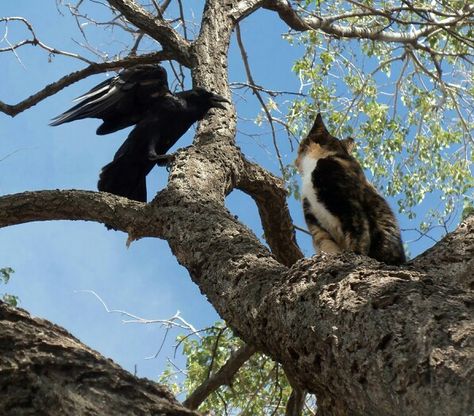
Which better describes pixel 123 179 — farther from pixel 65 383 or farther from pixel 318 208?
pixel 65 383

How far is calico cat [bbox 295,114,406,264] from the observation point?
287 cm

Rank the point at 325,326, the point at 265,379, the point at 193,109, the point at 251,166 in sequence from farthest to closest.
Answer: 1. the point at 193,109
2. the point at 265,379
3. the point at 251,166
4. the point at 325,326

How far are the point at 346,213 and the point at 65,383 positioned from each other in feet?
6.05

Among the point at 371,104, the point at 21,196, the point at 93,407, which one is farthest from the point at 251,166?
the point at 371,104

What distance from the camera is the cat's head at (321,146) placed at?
3566 mm

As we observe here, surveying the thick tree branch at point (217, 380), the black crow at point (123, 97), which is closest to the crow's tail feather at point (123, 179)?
the black crow at point (123, 97)

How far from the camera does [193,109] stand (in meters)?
4.31

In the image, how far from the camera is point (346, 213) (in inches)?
116

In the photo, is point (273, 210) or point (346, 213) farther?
point (273, 210)

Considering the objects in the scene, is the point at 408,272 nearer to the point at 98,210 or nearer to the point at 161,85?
the point at 98,210

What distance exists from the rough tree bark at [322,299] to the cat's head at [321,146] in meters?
0.57

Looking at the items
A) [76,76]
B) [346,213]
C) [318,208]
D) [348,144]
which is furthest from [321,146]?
[76,76]

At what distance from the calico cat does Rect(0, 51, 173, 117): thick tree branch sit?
5.40 feet

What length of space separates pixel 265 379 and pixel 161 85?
6.15 feet
